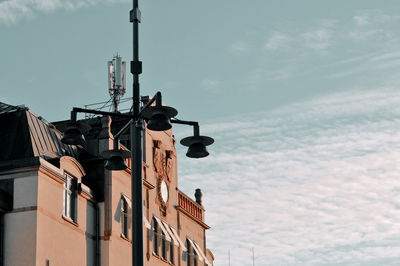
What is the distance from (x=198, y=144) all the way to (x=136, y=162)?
1.83m

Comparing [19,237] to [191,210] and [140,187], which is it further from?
[191,210]

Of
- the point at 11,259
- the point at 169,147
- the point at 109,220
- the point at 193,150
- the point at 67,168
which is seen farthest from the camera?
the point at 169,147

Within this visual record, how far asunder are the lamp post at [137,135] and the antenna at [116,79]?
20528mm

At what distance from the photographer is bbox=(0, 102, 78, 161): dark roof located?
28.3 m

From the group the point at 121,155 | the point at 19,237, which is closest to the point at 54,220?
the point at 19,237

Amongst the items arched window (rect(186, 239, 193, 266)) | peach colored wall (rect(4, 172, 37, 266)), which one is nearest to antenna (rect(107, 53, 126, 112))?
arched window (rect(186, 239, 193, 266))

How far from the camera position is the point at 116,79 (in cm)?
3822

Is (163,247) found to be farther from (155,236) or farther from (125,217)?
(125,217)

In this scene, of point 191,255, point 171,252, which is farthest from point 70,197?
point 191,255

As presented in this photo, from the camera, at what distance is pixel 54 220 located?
88.7 ft

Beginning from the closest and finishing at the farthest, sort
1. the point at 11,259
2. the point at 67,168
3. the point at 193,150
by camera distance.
Result: the point at 193,150 → the point at 11,259 → the point at 67,168

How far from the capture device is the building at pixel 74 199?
2602 cm

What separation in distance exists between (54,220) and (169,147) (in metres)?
13.2

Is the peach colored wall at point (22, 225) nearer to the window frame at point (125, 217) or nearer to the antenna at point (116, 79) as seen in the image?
the window frame at point (125, 217)
